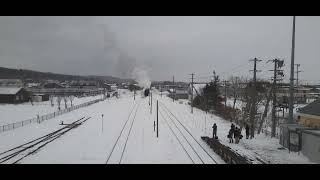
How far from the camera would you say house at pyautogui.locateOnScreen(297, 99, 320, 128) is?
24077 mm

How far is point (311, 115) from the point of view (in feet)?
81.5

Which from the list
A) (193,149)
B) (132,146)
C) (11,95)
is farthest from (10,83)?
(193,149)

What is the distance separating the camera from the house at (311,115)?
24077 millimetres

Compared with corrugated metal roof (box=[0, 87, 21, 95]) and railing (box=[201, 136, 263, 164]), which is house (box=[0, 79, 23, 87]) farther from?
railing (box=[201, 136, 263, 164])

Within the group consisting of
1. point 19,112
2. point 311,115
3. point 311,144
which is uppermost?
point 311,115

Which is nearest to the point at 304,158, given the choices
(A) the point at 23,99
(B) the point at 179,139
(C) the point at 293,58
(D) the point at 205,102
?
(C) the point at 293,58

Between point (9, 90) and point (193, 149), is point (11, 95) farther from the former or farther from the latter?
point (193, 149)

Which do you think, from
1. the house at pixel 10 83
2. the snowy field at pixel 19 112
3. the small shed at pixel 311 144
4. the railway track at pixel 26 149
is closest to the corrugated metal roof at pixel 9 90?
the snowy field at pixel 19 112

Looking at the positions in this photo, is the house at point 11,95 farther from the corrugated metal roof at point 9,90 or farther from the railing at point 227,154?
the railing at point 227,154

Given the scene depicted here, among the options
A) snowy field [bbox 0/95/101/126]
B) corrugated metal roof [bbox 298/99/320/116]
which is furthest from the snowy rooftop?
corrugated metal roof [bbox 298/99/320/116]
